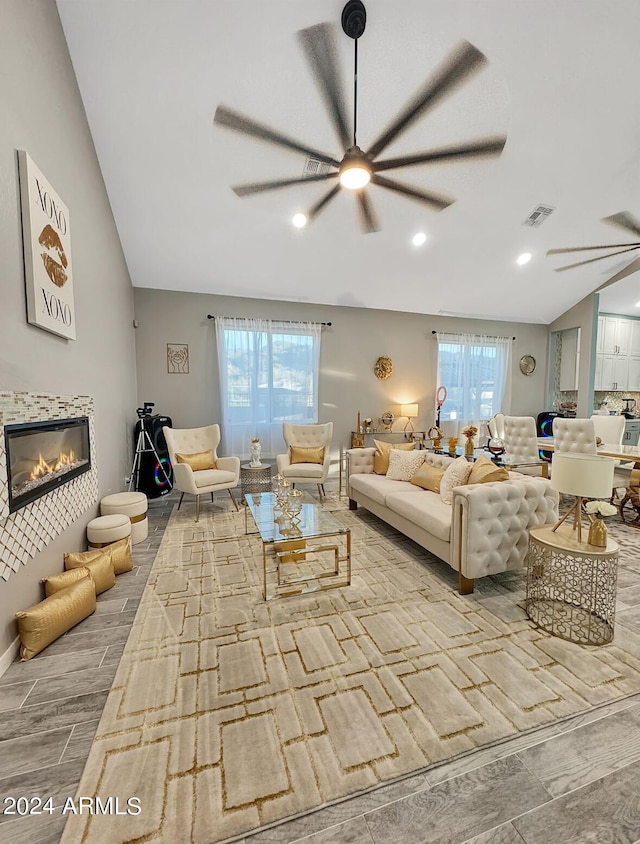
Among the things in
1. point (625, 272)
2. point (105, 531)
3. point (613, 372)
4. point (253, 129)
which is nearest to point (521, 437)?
point (625, 272)

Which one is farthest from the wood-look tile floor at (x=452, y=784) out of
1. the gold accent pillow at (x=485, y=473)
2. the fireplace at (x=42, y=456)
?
the gold accent pillow at (x=485, y=473)

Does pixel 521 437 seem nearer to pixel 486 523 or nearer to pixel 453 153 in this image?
pixel 486 523

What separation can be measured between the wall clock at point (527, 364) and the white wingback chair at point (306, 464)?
4329 millimetres

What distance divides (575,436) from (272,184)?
13.6 feet

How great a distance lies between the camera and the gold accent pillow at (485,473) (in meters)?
2.61

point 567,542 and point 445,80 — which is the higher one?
point 445,80

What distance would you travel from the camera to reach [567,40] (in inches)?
→ 95.7

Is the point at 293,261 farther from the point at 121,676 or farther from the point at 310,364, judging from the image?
the point at 121,676

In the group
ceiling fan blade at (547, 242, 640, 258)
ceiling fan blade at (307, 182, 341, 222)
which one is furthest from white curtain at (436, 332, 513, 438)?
ceiling fan blade at (307, 182, 341, 222)

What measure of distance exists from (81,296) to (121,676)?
265 centimetres

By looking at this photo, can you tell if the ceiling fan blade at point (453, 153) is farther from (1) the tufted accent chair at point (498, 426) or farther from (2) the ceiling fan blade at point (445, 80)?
(1) the tufted accent chair at point (498, 426)

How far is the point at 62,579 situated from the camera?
214 cm

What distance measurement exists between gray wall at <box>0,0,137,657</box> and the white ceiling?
353mm

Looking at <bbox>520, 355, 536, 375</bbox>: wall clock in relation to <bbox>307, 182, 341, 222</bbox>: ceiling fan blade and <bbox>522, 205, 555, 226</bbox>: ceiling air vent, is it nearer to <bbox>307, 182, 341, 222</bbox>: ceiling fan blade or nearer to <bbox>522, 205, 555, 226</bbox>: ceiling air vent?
<bbox>522, 205, 555, 226</bbox>: ceiling air vent
